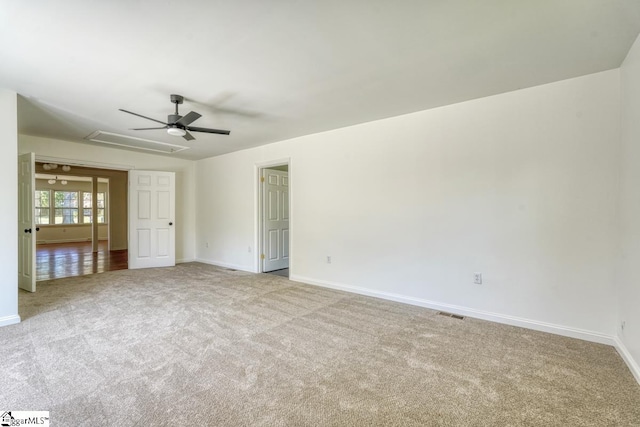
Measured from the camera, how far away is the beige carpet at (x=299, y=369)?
5.65 ft

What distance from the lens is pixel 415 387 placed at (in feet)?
6.49

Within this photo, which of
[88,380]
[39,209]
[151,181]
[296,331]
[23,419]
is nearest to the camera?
[23,419]

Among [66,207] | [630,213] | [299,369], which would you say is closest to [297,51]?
[299,369]

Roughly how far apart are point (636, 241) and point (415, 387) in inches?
77.4

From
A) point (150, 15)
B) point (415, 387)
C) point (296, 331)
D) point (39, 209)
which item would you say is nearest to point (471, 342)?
point (415, 387)

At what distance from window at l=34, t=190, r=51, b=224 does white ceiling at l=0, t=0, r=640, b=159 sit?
33.1 feet

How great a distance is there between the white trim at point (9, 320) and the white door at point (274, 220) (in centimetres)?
338

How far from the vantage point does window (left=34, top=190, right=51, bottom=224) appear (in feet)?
36.0

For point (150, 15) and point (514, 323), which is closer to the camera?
point (150, 15)

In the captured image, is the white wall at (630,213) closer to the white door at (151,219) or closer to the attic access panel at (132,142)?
the attic access panel at (132,142)

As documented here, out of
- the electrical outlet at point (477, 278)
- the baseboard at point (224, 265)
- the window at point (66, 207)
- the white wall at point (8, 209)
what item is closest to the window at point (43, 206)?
the window at point (66, 207)

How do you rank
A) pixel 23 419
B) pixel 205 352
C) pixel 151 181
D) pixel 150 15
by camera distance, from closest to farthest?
1. pixel 23 419
2. pixel 150 15
3. pixel 205 352
4. pixel 151 181

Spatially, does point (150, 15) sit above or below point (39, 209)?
above

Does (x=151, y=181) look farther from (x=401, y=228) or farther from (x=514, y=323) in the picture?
(x=514, y=323)
